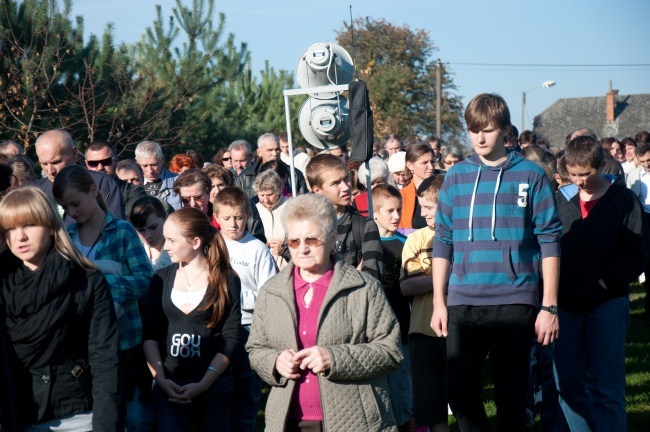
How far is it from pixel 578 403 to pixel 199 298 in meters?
2.64

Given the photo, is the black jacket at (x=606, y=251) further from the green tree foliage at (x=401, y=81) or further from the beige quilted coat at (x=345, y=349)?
the green tree foliage at (x=401, y=81)

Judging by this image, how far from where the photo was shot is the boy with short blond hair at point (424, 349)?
240 inches

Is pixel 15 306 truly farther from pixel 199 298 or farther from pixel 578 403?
pixel 578 403

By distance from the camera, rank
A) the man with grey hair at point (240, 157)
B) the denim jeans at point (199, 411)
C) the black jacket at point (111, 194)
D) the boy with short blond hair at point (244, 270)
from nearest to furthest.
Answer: the denim jeans at point (199, 411)
the boy with short blond hair at point (244, 270)
the black jacket at point (111, 194)
the man with grey hair at point (240, 157)

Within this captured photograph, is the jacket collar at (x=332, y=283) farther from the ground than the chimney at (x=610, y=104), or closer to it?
closer to it

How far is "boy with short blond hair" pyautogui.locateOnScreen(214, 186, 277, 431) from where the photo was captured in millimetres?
6195

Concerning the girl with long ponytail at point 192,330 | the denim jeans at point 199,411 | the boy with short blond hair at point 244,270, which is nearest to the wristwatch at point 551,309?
the girl with long ponytail at point 192,330

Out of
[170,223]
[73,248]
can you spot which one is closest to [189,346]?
[170,223]

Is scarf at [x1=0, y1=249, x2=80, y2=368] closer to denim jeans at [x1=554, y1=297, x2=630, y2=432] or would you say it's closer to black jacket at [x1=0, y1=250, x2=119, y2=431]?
black jacket at [x1=0, y1=250, x2=119, y2=431]

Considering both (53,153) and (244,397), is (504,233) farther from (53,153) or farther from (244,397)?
(53,153)

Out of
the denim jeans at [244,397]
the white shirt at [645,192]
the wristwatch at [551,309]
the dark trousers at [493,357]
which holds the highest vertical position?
the white shirt at [645,192]

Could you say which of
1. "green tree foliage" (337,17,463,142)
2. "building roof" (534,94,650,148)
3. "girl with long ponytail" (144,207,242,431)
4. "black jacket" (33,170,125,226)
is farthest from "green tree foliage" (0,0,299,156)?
"building roof" (534,94,650,148)

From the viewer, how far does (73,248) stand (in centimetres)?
411

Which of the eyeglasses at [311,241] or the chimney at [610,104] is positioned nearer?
the eyeglasses at [311,241]
